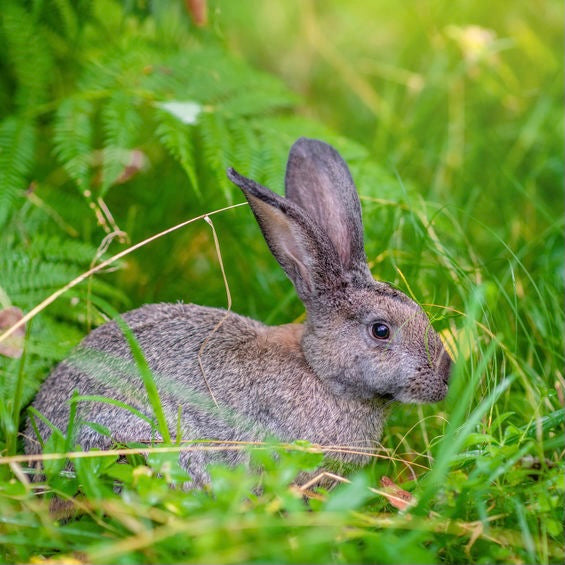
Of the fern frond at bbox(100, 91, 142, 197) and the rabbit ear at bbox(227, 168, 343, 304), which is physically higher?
the fern frond at bbox(100, 91, 142, 197)

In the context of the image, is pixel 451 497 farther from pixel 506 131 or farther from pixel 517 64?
pixel 517 64

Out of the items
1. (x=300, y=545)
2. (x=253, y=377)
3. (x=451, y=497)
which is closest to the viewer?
(x=300, y=545)

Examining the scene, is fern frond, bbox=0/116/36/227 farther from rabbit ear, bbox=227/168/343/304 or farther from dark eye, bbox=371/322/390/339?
dark eye, bbox=371/322/390/339

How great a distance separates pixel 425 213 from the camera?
210 inches

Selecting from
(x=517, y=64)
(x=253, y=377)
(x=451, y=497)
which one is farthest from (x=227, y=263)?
(x=517, y=64)

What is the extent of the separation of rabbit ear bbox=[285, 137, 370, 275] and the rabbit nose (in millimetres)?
666

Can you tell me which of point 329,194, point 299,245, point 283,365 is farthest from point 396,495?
point 329,194

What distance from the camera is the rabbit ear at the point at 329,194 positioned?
4.65 m

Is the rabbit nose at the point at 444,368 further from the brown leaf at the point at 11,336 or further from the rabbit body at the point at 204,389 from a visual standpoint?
the brown leaf at the point at 11,336

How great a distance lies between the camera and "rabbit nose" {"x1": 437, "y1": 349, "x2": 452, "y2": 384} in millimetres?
4387

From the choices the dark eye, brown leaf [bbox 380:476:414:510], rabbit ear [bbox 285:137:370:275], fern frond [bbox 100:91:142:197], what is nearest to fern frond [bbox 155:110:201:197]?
fern frond [bbox 100:91:142:197]

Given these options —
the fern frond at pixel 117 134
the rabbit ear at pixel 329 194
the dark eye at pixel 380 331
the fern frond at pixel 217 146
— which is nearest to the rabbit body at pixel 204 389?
the dark eye at pixel 380 331

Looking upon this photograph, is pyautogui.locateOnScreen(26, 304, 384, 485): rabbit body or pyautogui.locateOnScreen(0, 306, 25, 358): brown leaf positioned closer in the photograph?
pyautogui.locateOnScreen(26, 304, 384, 485): rabbit body

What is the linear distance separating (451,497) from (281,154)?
2959 mm
